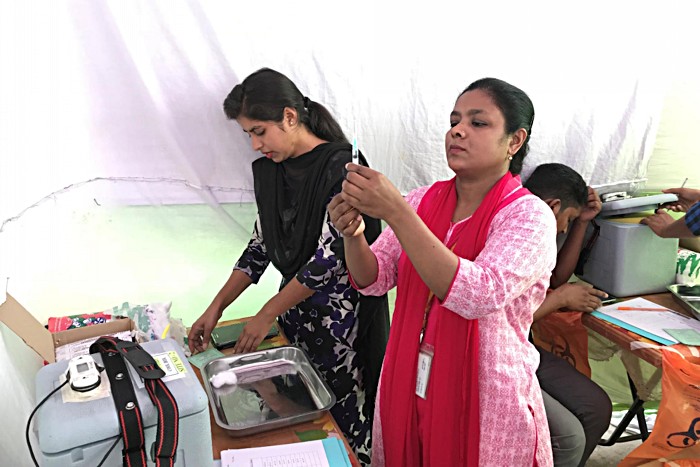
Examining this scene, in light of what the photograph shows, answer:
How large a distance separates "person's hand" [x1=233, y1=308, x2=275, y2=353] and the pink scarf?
0.35 metres

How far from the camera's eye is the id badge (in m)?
1.17

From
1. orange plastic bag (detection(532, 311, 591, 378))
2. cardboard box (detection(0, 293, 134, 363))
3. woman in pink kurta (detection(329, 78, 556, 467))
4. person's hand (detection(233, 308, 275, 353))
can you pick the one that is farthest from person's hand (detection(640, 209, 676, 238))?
cardboard box (detection(0, 293, 134, 363))

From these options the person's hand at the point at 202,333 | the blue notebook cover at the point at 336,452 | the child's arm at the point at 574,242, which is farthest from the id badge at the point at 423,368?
the child's arm at the point at 574,242

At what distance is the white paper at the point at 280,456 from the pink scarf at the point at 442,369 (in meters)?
0.27

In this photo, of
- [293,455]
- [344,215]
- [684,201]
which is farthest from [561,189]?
[293,455]

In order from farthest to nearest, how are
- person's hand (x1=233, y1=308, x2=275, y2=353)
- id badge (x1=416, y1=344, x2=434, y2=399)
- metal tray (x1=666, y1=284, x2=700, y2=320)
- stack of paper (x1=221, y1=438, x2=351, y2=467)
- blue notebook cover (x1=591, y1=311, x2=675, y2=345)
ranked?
1. metal tray (x1=666, y1=284, x2=700, y2=320)
2. blue notebook cover (x1=591, y1=311, x2=675, y2=345)
3. person's hand (x1=233, y1=308, x2=275, y2=353)
4. id badge (x1=416, y1=344, x2=434, y2=399)
5. stack of paper (x1=221, y1=438, x2=351, y2=467)

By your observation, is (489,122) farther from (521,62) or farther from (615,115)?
(615,115)

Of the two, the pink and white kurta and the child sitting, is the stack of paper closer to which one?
the pink and white kurta

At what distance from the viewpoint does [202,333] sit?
4.88 ft

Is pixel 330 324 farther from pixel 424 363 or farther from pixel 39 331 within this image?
pixel 39 331

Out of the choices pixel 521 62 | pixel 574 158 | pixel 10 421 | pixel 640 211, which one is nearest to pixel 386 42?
pixel 521 62

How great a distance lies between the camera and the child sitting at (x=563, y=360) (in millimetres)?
1630

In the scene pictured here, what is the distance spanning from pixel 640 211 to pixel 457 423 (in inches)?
52.1

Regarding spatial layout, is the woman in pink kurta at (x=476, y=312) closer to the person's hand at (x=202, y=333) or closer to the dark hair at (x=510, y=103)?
the dark hair at (x=510, y=103)
